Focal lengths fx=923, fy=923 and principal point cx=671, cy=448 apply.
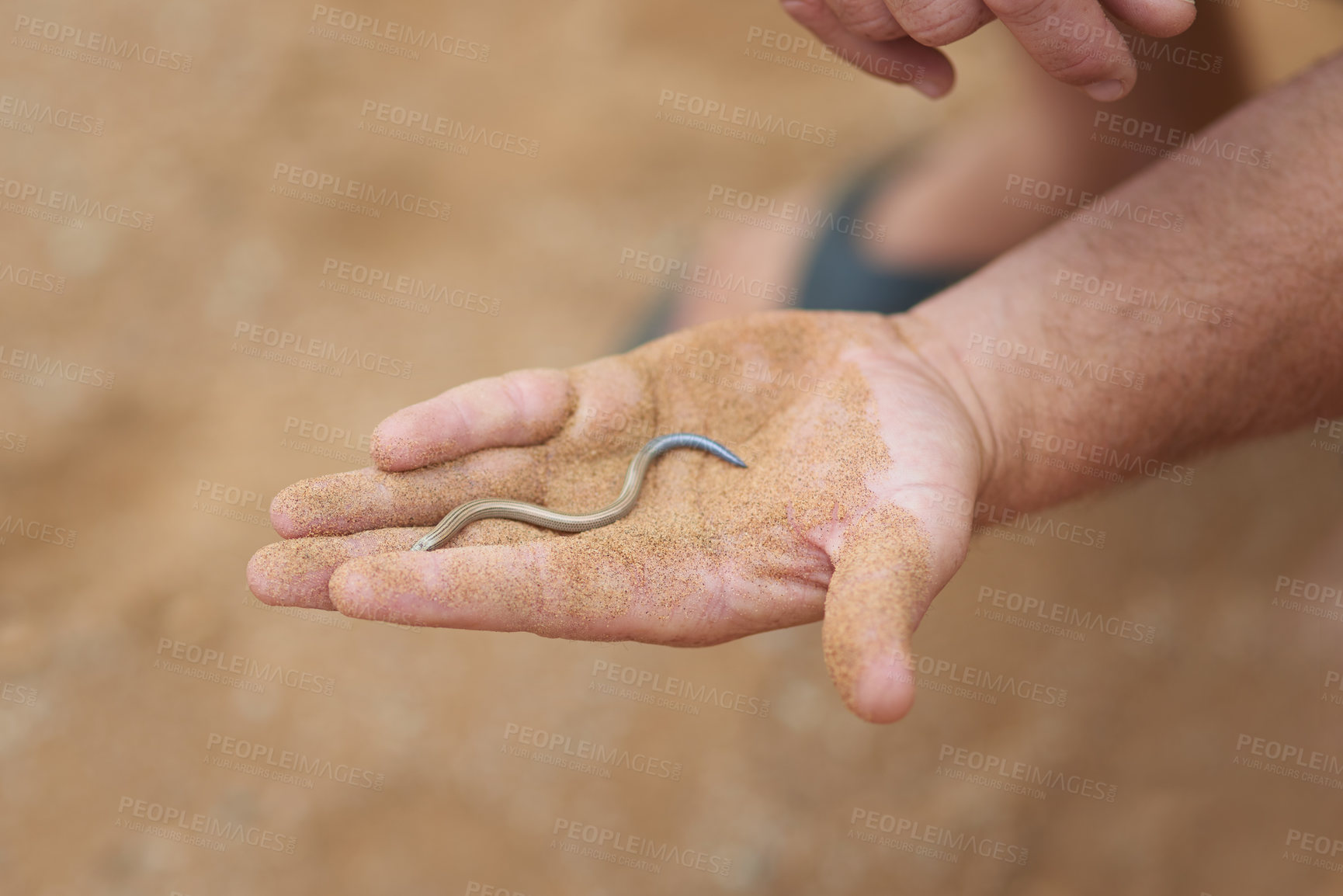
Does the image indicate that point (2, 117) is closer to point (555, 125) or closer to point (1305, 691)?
point (555, 125)

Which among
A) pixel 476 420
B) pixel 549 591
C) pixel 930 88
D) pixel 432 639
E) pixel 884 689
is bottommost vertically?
pixel 432 639

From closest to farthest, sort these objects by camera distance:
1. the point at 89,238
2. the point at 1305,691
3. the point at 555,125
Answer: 1. the point at 1305,691
2. the point at 89,238
3. the point at 555,125

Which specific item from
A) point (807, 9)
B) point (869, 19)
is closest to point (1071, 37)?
point (869, 19)

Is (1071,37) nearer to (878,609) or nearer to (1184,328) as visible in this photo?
(1184,328)

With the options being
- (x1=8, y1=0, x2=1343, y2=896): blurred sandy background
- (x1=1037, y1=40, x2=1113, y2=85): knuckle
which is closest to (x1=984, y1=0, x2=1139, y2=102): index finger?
(x1=1037, y1=40, x2=1113, y2=85): knuckle

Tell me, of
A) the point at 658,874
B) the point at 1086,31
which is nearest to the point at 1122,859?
the point at 658,874
